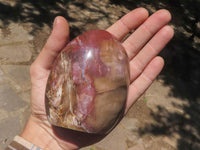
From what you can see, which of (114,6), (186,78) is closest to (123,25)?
(186,78)

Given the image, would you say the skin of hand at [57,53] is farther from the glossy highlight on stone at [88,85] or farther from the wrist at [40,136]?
the glossy highlight on stone at [88,85]

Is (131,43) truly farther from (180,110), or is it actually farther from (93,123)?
(180,110)

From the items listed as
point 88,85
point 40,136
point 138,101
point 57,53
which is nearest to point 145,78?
point 88,85

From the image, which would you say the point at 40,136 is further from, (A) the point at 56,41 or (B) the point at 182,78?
(B) the point at 182,78

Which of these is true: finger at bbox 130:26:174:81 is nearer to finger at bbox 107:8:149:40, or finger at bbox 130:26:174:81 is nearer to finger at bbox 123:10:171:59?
finger at bbox 123:10:171:59

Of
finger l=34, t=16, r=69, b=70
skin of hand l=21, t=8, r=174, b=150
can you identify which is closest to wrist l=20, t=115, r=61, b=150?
skin of hand l=21, t=8, r=174, b=150

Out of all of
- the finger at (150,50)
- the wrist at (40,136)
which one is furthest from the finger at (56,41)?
the finger at (150,50)
